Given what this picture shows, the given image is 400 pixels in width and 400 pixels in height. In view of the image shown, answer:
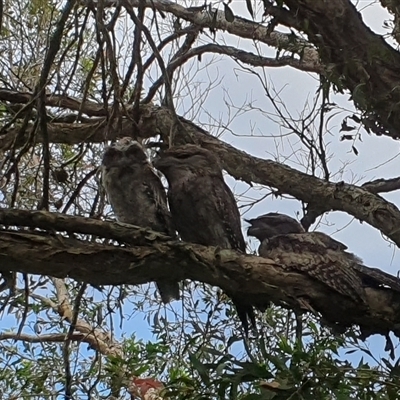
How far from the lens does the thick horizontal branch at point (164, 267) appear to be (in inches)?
74.5

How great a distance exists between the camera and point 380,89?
2.62 metres

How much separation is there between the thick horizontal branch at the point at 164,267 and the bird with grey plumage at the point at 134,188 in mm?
962

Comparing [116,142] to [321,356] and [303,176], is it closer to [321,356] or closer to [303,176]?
[303,176]

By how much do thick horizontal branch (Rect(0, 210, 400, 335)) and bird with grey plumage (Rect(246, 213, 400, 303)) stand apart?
63 millimetres

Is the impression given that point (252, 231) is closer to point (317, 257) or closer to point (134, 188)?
point (134, 188)

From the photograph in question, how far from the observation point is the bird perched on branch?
116 inches

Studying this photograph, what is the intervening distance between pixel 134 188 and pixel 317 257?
3.00ft

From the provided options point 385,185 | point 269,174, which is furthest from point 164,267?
point 385,185

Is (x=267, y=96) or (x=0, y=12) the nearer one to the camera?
(x=0, y=12)

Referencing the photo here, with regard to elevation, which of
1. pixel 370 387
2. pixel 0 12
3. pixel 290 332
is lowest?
pixel 370 387

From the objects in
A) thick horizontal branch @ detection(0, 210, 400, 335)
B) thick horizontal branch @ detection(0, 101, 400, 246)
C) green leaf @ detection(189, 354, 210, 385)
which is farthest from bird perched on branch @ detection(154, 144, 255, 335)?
green leaf @ detection(189, 354, 210, 385)

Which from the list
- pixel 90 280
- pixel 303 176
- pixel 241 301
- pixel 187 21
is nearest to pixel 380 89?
pixel 303 176

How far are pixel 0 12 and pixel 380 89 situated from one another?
1.35 m

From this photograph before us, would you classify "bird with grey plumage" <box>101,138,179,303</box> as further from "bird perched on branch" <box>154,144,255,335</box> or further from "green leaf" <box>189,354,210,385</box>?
"green leaf" <box>189,354,210,385</box>
